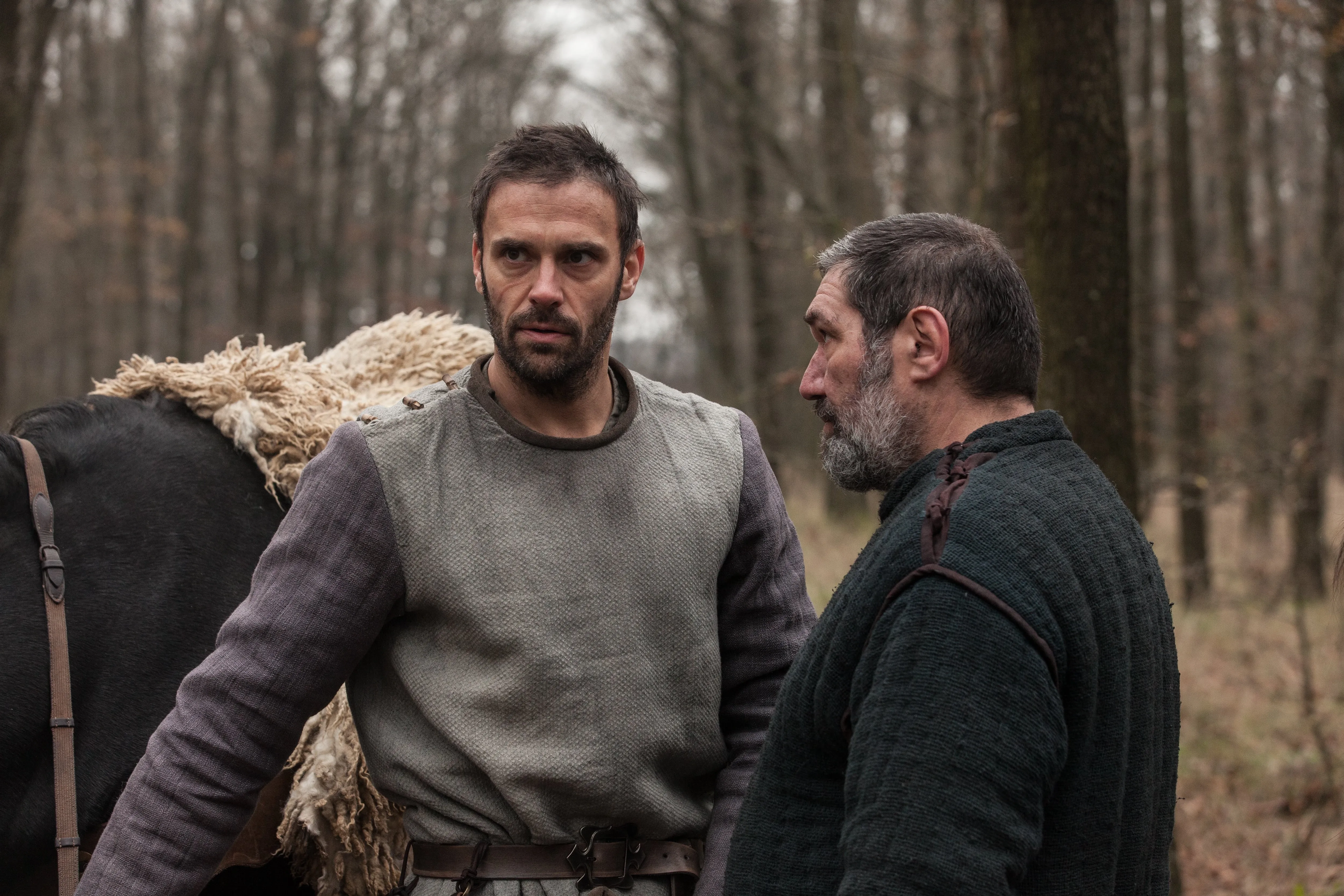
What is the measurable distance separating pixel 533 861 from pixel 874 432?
1.02 m

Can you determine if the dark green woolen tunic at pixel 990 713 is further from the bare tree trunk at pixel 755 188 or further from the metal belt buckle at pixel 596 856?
the bare tree trunk at pixel 755 188

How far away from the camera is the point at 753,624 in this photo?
249 cm

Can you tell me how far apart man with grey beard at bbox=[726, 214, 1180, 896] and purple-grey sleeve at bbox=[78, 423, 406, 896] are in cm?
80

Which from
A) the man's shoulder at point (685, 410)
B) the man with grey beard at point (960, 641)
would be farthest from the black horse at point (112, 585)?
the man with grey beard at point (960, 641)

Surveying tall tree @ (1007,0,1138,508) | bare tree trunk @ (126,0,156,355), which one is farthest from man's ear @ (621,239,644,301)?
bare tree trunk @ (126,0,156,355)

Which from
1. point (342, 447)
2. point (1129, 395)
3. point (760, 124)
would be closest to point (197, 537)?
point (342, 447)

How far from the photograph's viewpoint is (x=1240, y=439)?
894cm

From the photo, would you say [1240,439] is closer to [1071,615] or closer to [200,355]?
[1071,615]

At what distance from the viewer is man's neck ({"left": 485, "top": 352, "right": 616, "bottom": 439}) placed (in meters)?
2.38

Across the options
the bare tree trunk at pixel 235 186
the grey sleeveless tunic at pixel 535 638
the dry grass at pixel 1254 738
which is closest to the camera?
the grey sleeveless tunic at pixel 535 638

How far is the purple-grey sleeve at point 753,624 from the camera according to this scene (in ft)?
8.03

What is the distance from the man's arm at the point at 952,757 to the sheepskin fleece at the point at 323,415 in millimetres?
1399

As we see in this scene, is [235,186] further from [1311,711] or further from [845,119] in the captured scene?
[1311,711]

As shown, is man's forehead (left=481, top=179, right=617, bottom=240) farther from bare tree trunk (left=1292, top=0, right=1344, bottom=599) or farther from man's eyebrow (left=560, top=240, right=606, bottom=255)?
bare tree trunk (left=1292, top=0, right=1344, bottom=599)
